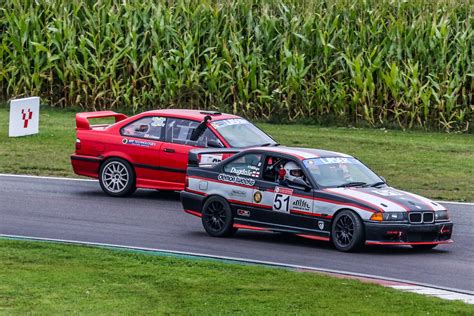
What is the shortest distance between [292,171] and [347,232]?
4.44 feet

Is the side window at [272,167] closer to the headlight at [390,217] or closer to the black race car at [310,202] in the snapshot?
the black race car at [310,202]

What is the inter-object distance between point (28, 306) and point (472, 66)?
1872 cm

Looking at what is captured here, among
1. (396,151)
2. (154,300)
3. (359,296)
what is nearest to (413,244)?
(359,296)

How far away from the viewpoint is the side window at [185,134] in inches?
819

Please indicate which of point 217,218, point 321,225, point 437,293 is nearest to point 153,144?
point 217,218

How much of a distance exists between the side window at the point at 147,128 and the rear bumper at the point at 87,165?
25.3 inches

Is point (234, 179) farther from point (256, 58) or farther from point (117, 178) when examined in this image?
point (256, 58)

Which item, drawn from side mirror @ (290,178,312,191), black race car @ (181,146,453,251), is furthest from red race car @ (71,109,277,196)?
side mirror @ (290,178,312,191)

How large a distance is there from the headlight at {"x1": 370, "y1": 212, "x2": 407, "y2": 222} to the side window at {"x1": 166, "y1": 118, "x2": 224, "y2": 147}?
191 inches

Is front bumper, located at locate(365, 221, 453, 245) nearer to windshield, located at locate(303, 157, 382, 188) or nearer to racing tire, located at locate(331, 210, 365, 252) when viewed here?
racing tire, located at locate(331, 210, 365, 252)

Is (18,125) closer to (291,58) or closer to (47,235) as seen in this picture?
(291,58)

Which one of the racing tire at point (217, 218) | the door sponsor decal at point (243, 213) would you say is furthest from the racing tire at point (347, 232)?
the racing tire at point (217, 218)

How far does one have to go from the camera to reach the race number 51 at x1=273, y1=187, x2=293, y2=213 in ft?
56.5

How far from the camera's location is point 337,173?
17.5m
